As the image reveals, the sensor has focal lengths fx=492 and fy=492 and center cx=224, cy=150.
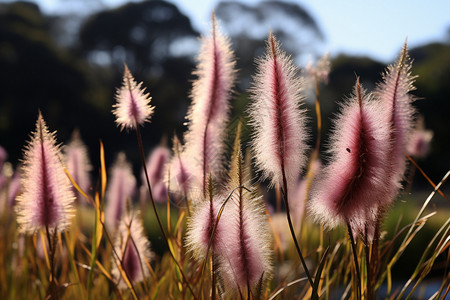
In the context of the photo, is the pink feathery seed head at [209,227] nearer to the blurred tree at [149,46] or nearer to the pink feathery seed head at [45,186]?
the pink feathery seed head at [45,186]

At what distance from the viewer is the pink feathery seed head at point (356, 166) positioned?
989 millimetres

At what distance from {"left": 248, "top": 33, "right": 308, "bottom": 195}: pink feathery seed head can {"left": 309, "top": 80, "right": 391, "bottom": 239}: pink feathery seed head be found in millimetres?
75

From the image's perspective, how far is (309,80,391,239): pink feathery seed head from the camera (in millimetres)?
989

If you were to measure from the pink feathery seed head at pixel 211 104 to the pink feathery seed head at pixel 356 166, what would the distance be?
405 mm

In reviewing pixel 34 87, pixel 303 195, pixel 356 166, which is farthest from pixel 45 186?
pixel 34 87

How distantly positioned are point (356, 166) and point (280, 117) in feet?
0.62

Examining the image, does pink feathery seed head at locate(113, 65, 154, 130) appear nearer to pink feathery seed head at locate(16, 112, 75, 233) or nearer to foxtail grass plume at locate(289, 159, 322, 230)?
pink feathery seed head at locate(16, 112, 75, 233)

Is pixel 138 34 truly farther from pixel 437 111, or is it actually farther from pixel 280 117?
pixel 280 117

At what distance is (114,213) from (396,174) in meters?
1.47

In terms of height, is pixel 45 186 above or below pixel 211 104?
below

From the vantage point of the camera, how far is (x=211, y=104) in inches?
54.0

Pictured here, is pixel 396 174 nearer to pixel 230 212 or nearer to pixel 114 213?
pixel 230 212

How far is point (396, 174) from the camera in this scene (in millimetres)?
1203

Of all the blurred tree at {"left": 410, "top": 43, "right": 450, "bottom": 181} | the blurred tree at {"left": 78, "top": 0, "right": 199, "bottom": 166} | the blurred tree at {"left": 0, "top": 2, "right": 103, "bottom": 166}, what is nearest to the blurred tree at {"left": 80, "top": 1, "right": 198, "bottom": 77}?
the blurred tree at {"left": 78, "top": 0, "right": 199, "bottom": 166}
